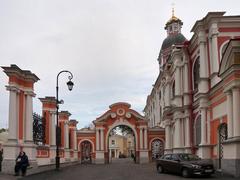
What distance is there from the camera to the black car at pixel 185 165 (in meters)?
22.9

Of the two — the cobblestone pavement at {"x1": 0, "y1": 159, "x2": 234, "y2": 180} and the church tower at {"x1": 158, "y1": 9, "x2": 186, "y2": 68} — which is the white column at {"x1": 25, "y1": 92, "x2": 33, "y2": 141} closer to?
the cobblestone pavement at {"x1": 0, "y1": 159, "x2": 234, "y2": 180}

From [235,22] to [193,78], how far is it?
6.19 m

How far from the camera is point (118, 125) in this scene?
53.0 meters

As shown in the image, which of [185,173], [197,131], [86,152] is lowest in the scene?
[86,152]

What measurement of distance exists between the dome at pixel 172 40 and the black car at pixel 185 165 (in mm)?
45268

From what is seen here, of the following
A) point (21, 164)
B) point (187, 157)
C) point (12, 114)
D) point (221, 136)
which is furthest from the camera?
point (221, 136)

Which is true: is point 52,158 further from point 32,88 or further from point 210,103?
point 210,103

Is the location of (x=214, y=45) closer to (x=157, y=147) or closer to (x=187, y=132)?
(x=187, y=132)

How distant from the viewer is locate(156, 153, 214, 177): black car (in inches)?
903

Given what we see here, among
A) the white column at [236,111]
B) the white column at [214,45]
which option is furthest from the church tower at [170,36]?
the white column at [236,111]

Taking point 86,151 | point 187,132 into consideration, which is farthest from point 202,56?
point 86,151

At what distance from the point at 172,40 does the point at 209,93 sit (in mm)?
42596

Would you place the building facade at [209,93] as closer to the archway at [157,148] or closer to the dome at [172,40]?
the archway at [157,148]

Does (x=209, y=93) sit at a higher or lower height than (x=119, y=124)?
higher
